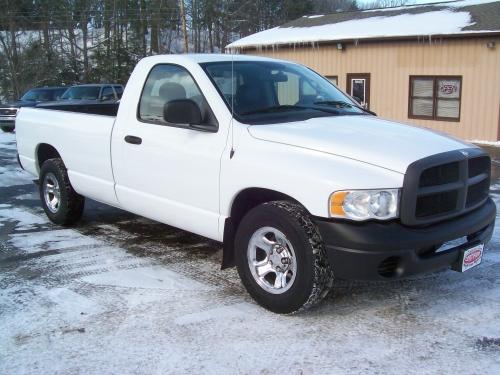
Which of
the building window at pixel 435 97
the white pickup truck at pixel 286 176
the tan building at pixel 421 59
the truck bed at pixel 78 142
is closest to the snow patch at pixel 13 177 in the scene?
the truck bed at pixel 78 142

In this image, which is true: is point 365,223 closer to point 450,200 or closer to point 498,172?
point 450,200

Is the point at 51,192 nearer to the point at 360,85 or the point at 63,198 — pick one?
the point at 63,198

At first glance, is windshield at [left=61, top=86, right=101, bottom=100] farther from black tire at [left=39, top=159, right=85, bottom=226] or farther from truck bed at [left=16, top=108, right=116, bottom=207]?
black tire at [left=39, top=159, right=85, bottom=226]

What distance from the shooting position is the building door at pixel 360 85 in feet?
62.4

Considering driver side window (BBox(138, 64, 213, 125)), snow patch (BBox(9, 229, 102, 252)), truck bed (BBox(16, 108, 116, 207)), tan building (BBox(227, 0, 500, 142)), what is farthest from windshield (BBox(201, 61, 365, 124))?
tan building (BBox(227, 0, 500, 142))

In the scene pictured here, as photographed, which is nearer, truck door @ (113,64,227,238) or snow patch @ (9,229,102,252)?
truck door @ (113,64,227,238)

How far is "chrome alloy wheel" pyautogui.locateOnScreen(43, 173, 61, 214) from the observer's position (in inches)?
258

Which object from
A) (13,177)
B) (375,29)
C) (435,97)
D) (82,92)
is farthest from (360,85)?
(13,177)

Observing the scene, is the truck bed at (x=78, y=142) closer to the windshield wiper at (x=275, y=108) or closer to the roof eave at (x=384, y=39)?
the windshield wiper at (x=275, y=108)

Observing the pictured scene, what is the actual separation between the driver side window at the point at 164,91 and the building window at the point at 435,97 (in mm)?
13624

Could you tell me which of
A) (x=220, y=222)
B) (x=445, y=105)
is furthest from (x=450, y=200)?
(x=445, y=105)

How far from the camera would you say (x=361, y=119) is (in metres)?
4.62

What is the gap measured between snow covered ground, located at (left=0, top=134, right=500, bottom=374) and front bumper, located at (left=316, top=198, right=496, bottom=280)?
9.0 inches

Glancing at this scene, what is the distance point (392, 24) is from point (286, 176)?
55.1 feet
